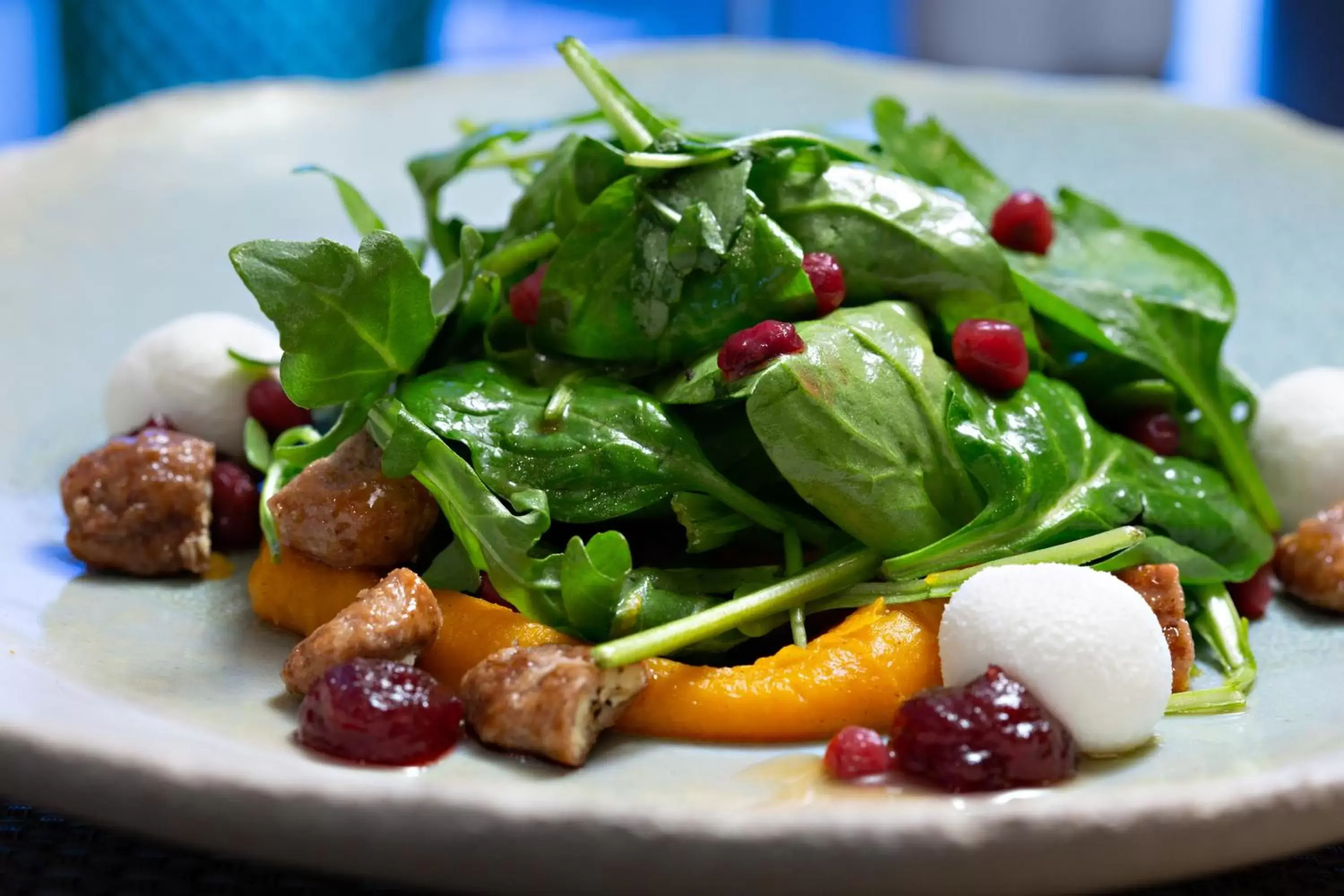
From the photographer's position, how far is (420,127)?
170 inches

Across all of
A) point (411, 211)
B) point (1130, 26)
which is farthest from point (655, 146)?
point (1130, 26)

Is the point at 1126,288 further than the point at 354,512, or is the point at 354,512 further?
the point at 1126,288

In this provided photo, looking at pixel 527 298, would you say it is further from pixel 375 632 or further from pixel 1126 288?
pixel 1126 288

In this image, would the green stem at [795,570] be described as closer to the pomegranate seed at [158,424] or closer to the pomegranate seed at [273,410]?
the pomegranate seed at [273,410]

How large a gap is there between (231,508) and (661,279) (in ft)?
2.87

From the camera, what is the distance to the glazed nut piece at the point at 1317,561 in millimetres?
2434

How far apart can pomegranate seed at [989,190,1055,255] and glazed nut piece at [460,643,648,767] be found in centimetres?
127

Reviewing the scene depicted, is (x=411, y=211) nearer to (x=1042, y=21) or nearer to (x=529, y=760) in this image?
(x=529, y=760)

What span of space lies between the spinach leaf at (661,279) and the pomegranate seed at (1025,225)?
0.61 meters

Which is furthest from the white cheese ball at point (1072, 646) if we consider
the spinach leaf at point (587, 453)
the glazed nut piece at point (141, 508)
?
the glazed nut piece at point (141, 508)

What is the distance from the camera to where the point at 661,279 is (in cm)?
231

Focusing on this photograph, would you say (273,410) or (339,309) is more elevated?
(339,309)

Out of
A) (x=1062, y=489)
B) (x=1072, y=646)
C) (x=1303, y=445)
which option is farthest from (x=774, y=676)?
(x=1303, y=445)

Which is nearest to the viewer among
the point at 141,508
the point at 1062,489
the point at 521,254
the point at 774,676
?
the point at 774,676
